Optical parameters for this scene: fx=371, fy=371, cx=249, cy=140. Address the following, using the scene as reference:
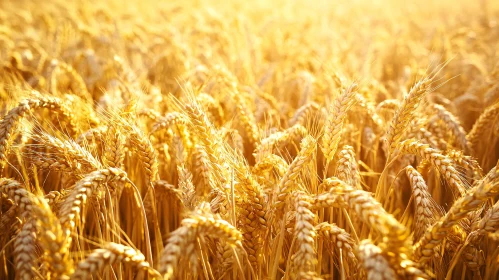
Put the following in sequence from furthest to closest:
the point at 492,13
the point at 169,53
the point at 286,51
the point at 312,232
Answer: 1. the point at 492,13
2. the point at 286,51
3. the point at 169,53
4. the point at 312,232

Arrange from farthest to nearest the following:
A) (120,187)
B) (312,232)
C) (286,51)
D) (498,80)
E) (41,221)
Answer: (286,51)
(498,80)
(120,187)
(312,232)
(41,221)

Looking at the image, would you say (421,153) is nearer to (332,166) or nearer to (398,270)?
(398,270)

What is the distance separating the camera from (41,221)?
3.28 feet

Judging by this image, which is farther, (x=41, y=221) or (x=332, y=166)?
(x=332, y=166)

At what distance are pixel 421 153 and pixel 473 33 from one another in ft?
14.5

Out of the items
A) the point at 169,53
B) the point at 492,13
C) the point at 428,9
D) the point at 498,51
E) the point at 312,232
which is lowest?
the point at 312,232

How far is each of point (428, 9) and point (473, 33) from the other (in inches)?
188

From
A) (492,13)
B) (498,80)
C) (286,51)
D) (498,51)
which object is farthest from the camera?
(492,13)

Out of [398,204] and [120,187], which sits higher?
[120,187]

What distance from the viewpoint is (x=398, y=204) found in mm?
2105

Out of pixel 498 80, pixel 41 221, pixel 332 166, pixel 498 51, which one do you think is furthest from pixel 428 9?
pixel 41 221

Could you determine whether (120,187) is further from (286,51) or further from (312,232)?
(286,51)

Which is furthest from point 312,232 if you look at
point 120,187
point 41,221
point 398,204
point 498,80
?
point 498,80

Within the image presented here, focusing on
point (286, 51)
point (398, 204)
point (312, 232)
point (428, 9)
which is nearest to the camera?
point (312, 232)
